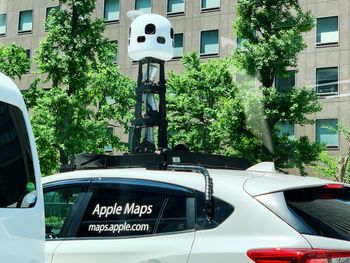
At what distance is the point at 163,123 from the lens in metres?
8.75

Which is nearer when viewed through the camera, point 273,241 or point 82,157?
point 273,241

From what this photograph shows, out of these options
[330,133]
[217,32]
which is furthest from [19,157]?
[217,32]

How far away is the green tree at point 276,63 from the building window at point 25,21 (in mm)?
23774

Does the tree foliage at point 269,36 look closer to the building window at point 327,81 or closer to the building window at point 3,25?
the building window at point 327,81

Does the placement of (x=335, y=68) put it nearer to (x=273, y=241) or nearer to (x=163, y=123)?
(x=163, y=123)

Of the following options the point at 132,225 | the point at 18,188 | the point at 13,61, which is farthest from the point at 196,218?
the point at 13,61

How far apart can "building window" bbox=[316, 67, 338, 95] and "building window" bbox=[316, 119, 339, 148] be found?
5.62ft

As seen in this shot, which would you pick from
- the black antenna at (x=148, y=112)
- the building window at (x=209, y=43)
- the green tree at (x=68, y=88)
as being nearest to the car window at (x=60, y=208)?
the black antenna at (x=148, y=112)

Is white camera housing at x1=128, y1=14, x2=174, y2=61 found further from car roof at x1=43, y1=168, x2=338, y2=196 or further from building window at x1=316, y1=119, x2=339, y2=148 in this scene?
building window at x1=316, y1=119, x2=339, y2=148

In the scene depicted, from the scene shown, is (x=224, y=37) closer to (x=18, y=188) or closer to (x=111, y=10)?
(x=111, y=10)

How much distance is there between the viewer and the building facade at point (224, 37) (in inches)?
1328

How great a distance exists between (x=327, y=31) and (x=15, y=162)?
33.5 meters

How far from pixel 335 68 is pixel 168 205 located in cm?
3174

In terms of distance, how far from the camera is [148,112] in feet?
28.7
